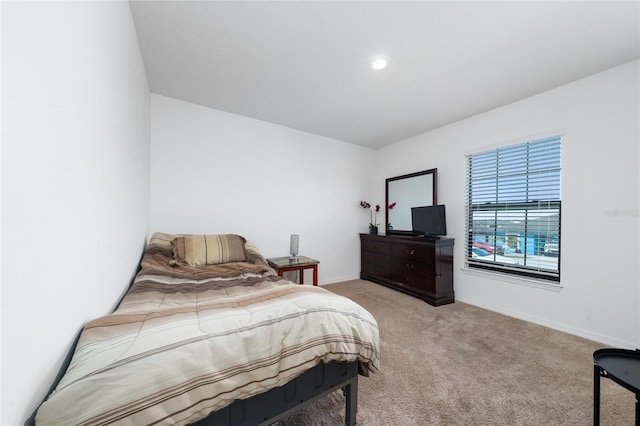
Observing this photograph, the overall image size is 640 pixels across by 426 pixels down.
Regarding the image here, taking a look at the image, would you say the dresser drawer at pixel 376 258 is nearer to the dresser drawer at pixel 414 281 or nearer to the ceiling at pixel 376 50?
the dresser drawer at pixel 414 281

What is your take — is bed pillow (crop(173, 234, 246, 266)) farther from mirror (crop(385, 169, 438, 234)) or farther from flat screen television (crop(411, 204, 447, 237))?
mirror (crop(385, 169, 438, 234))

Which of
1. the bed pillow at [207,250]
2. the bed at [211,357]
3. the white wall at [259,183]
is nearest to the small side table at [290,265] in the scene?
the white wall at [259,183]

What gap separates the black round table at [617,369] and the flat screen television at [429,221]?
2.17 metres

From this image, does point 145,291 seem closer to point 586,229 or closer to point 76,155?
point 76,155

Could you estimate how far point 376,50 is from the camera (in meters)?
1.87

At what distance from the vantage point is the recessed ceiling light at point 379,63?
6.51 ft

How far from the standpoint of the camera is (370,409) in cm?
133

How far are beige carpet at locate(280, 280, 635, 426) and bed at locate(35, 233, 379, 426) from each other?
0.35 m

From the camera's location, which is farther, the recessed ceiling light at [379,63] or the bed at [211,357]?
the recessed ceiling light at [379,63]

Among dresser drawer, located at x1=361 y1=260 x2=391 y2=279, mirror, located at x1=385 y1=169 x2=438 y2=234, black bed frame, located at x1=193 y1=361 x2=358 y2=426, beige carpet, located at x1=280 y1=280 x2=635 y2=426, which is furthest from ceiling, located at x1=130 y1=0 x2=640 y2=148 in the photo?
beige carpet, located at x1=280 y1=280 x2=635 y2=426

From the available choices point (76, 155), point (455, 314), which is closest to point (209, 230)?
point (76, 155)

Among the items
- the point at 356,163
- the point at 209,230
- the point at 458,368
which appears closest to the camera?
the point at 458,368

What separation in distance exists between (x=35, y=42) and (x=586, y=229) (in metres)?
3.74

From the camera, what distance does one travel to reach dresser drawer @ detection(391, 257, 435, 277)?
3029mm
